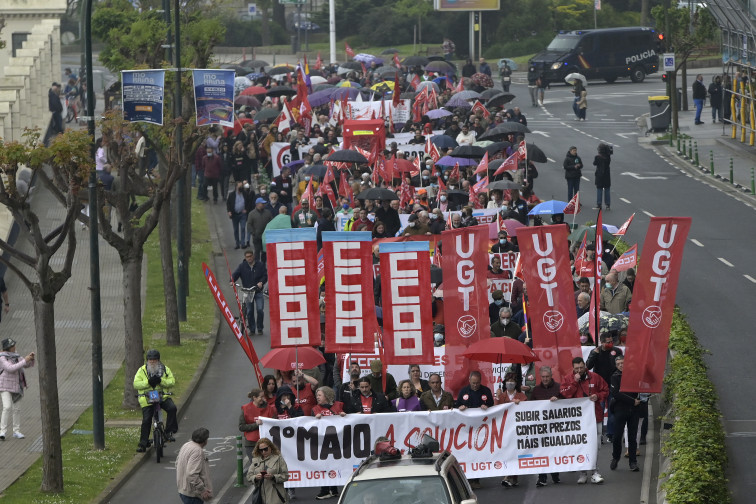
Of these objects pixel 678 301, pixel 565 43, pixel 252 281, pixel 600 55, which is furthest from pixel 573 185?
pixel 600 55

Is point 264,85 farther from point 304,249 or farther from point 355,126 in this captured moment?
point 304,249

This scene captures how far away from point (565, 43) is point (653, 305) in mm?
56242

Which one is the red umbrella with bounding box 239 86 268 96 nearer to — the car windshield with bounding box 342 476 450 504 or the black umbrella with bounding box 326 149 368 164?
the black umbrella with bounding box 326 149 368 164

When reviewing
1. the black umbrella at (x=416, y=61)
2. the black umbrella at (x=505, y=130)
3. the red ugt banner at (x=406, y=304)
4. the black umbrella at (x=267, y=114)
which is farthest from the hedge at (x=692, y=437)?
the black umbrella at (x=416, y=61)

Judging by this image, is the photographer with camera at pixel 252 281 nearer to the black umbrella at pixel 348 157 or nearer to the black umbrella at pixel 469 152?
the black umbrella at pixel 348 157

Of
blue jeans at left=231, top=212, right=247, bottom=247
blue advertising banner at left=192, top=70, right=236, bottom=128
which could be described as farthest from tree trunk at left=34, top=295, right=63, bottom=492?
blue jeans at left=231, top=212, right=247, bottom=247

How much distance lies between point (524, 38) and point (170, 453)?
7506 cm

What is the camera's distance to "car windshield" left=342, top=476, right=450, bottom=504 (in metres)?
12.9

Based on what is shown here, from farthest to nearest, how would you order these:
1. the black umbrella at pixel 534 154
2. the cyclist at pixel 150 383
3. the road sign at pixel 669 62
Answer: the road sign at pixel 669 62 < the black umbrella at pixel 534 154 < the cyclist at pixel 150 383

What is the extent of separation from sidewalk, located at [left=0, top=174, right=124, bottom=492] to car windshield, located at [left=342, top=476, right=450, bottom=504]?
281 inches

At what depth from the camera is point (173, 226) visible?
3534 cm

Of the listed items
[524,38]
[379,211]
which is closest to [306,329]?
[379,211]

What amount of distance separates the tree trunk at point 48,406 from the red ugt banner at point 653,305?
7.25 metres

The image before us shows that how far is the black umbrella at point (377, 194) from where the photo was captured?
2919 cm
